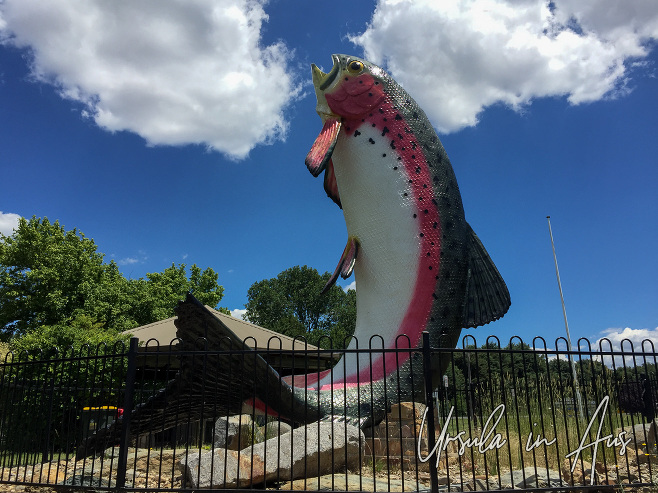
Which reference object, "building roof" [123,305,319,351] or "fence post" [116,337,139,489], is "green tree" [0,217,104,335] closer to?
"building roof" [123,305,319,351]

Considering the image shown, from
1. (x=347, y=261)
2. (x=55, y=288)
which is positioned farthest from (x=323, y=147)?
(x=55, y=288)

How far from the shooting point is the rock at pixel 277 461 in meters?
4.93

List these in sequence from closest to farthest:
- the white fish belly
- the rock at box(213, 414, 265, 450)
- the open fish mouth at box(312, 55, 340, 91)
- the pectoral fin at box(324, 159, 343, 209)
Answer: the rock at box(213, 414, 265, 450) < the white fish belly < the open fish mouth at box(312, 55, 340, 91) < the pectoral fin at box(324, 159, 343, 209)

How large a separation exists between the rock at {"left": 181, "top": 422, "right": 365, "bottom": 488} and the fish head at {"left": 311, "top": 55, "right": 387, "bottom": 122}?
4631mm

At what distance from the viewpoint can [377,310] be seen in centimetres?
734

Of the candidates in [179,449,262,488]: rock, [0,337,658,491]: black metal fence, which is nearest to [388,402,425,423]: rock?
[0,337,658,491]: black metal fence

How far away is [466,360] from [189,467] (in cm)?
286

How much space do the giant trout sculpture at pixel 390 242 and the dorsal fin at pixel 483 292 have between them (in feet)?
0.05

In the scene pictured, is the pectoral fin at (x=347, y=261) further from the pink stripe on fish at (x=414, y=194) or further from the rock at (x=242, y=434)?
the rock at (x=242, y=434)

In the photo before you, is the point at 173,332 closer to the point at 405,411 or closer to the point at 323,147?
the point at 323,147

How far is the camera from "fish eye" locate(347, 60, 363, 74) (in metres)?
8.06

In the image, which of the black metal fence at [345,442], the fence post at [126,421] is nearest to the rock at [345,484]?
the black metal fence at [345,442]

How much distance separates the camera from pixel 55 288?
1975 centimetres

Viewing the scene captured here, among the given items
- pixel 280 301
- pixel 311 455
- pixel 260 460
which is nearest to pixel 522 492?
pixel 311 455
